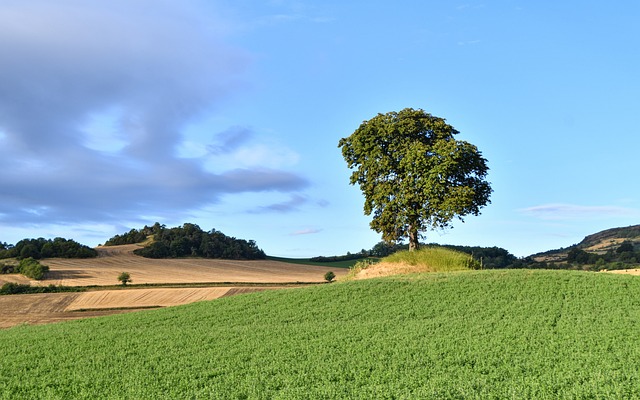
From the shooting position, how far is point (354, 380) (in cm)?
1100

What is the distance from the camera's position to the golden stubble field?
115 ft

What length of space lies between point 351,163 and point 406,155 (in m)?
4.82

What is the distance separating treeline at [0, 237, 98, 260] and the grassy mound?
39577 mm

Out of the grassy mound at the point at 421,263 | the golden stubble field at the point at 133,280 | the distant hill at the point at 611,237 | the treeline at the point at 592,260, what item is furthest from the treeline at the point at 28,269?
the distant hill at the point at 611,237

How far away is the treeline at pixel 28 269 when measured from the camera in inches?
1926

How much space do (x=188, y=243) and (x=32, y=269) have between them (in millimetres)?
22379

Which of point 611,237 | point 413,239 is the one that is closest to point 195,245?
point 413,239

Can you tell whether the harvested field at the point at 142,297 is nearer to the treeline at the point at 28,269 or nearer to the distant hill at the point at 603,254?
the treeline at the point at 28,269

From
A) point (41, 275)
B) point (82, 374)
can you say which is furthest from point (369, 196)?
point (41, 275)

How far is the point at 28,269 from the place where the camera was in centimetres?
4984

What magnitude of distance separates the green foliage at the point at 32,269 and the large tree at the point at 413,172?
3056 centimetres

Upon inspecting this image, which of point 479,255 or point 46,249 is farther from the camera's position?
point 46,249

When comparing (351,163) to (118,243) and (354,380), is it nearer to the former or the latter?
(354,380)

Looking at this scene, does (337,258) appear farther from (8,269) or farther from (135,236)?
(8,269)
